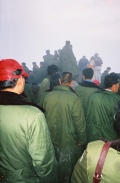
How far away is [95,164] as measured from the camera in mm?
1378

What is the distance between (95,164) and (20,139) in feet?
2.52

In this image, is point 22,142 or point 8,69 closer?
point 22,142

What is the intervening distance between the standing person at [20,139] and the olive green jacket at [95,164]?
510 mm

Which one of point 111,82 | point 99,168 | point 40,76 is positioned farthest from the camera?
point 40,76

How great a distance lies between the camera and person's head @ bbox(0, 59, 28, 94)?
6.41 feet

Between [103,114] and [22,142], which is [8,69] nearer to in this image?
[22,142]

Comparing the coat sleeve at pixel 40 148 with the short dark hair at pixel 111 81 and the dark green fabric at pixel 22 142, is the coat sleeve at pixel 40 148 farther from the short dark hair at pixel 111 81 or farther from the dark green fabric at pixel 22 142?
the short dark hair at pixel 111 81

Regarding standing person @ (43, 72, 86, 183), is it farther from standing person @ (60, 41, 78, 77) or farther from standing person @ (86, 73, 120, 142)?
standing person @ (60, 41, 78, 77)

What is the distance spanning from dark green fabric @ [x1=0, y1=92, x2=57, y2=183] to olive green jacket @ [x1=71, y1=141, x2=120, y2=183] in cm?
50

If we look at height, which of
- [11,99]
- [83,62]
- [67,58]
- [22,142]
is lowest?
[22,142]

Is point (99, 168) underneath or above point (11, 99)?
underneath

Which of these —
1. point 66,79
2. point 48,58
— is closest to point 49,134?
point 66,79

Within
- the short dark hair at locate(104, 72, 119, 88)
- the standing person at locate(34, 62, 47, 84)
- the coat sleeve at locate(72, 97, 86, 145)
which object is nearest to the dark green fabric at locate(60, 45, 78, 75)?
the standing person at locate(34, 62, 47, 84)

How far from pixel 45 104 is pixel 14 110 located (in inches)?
68.4
